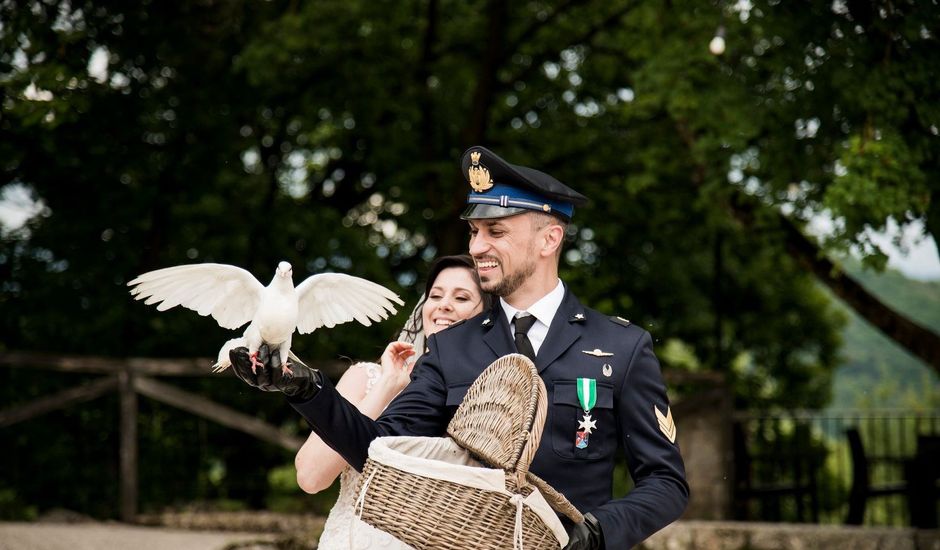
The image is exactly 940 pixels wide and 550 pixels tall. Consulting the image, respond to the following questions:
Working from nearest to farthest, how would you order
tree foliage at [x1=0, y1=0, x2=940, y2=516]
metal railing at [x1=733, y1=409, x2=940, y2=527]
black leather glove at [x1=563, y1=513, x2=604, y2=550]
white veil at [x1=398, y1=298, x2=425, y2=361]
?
black leather glove at [x1=563, y1=513, x2=604, y2=550]
white veil at [x1=398, y1=298, x2=425, y2=361]
tree foliage at [x1=0, y1=0, x2=940, y2=516]
metal railing at [x1=733, y1=409, x2=940, y2=527]

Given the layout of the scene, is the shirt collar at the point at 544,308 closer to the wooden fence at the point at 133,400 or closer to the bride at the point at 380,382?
the bride at the point at 380,382

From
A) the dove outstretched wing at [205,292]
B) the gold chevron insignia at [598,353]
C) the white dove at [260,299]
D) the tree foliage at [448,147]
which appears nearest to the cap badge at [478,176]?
the white dove at [260,299]

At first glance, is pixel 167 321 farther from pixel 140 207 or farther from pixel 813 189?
pixel 813 189

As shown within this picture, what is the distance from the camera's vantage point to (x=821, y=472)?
11.5 metres

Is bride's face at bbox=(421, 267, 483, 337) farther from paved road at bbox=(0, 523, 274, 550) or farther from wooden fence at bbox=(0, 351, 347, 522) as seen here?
wooden fence at bbox=(0, 351, 347, 522)

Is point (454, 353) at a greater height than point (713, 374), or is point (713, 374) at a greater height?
point (454, 353)

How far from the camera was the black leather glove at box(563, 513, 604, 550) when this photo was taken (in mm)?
2455

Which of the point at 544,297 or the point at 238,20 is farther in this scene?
the point at 238,20

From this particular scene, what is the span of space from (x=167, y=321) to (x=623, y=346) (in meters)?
8.54

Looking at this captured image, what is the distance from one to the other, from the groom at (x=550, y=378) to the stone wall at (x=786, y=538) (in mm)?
4904

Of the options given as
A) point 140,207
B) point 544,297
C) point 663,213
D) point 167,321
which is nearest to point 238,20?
point 140,207

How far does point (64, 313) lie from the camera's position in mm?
10234

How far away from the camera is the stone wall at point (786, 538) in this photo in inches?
296

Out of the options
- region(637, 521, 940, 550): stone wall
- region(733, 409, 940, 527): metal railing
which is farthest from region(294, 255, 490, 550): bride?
region(733, 409, 940, 527): metal railing
